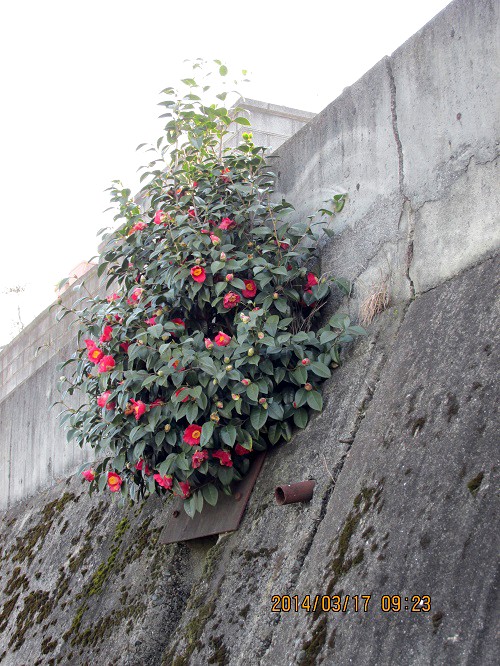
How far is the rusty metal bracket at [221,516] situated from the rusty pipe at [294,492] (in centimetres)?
47

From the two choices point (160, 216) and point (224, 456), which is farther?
point (160, 216)

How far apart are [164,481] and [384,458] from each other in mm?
1177

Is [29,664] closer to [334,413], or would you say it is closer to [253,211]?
[334,413]

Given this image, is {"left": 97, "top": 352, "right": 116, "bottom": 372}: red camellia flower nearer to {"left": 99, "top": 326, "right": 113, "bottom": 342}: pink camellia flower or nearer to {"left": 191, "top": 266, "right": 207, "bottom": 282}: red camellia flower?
{"left": 99, "top": 326, "right": 113, "bottom": 342}: pink camellia flower

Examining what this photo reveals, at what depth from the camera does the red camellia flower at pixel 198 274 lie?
3680 mm

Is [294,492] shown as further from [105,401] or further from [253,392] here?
[105,401]

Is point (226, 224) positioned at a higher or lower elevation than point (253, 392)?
higher

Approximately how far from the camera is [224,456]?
11.7 feet

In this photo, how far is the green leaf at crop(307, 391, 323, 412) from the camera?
135 inches

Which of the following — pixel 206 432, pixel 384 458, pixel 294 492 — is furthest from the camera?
pixel 206 432

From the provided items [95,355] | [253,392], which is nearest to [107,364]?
[95,355]
